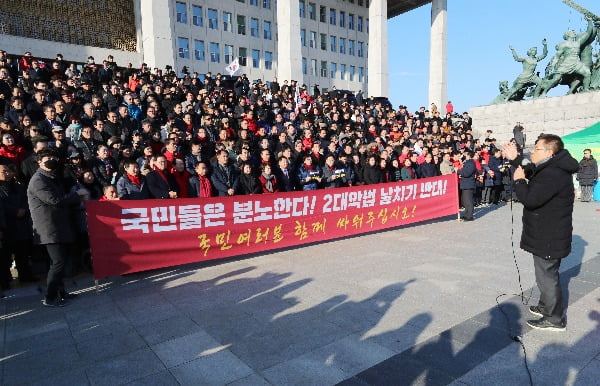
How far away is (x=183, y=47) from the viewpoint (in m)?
33.0

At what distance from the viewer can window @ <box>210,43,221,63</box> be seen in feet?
114

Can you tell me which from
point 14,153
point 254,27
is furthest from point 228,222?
point 254,27

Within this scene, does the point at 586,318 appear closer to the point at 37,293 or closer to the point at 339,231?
the point at 339,231

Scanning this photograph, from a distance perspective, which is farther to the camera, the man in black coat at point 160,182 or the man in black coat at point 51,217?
the man in black coat at point 160,182

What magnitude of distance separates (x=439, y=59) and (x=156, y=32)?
87.8 feet

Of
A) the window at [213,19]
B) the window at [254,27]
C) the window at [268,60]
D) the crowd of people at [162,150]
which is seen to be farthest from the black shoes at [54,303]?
the window at [254,27]

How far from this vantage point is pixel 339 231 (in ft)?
24.5

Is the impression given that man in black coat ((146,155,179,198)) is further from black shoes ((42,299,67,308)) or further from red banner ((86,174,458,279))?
black shoes ((42,299,67,308))

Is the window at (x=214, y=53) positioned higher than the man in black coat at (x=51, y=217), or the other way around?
the window at (x=214, y=53)

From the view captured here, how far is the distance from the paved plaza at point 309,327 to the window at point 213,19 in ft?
111

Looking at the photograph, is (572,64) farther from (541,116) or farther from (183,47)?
(183,47)

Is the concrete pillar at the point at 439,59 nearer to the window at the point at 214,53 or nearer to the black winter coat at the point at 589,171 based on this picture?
the window at the point at 214,53

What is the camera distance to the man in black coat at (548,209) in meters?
3.38

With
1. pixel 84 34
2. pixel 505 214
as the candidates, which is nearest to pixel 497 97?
pixel 505 214
